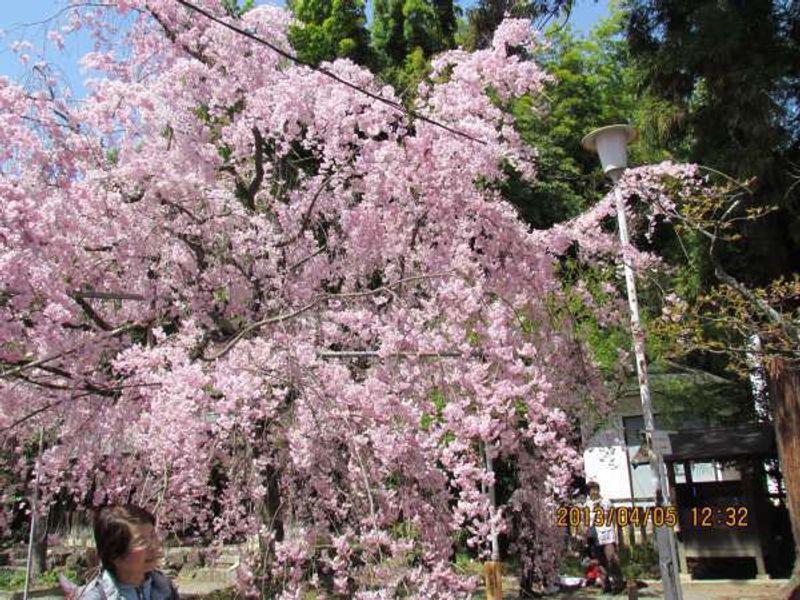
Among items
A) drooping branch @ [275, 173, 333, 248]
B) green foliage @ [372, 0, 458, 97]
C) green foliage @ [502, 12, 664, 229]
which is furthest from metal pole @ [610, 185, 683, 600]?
green foliage @ [372, 0, 458, 97]

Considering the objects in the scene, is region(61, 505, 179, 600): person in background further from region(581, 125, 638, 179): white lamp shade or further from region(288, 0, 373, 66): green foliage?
region(288, 0, 373, 66): green foliage

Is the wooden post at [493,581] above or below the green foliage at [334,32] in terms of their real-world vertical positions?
below

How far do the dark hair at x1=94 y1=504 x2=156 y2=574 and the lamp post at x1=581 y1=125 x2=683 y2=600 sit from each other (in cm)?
433

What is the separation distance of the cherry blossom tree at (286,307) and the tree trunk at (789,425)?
2.10 metres

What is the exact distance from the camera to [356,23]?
Result: 1752cm

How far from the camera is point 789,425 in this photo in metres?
7.10

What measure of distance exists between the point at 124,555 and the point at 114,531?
0.08 m

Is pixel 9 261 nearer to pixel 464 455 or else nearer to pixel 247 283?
pixel 247 283

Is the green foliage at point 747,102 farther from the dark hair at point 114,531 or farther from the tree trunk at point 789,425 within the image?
the dark hair at point 114,531

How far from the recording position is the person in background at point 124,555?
7.05 feet

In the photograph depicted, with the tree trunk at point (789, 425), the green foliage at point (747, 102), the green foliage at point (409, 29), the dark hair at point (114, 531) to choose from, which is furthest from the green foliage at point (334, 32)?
the dark hair at point (114, 531)

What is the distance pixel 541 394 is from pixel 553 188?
1113 cm
